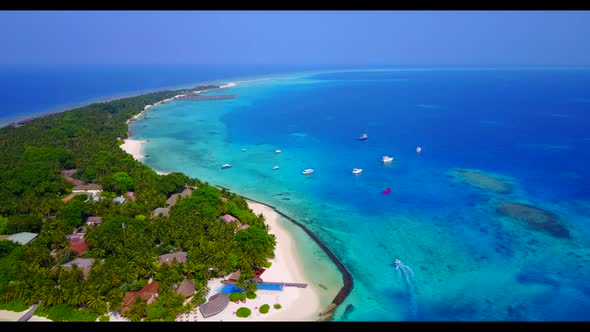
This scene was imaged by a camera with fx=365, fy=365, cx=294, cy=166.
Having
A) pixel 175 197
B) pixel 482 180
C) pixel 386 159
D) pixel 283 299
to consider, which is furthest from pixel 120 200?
pixel 482 180

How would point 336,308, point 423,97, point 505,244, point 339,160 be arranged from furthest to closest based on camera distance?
1. point 423,97
2. point 339,160
3. point 505,244
4. point 336,308

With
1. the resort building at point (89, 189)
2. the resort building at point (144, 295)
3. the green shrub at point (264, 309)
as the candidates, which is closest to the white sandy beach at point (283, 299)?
the green shrub at point (264, 309)

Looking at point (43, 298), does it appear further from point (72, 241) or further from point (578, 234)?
point (578, 234)

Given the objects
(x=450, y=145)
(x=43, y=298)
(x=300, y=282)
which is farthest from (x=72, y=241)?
(x=450, y=145)

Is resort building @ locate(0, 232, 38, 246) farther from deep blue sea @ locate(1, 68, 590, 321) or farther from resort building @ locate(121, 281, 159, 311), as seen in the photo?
deep blue sea @ locate(1, 68, 590, 321)

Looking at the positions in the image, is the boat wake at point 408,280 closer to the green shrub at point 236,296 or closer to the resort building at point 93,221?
the green shrub at point 236,296

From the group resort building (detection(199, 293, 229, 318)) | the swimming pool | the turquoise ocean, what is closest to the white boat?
the turquoise ocean

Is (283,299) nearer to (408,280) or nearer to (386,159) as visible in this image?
(408,280)
